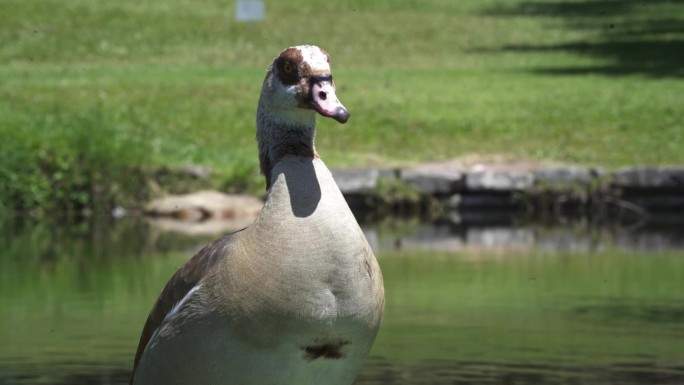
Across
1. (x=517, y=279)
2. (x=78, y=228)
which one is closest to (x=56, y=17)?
(x=78, y=228)

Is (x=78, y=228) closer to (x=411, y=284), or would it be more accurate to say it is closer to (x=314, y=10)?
(x=411, y=284)

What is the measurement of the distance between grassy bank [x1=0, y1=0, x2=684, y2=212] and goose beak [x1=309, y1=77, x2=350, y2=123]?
42.0 ft

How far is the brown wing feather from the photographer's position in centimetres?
635

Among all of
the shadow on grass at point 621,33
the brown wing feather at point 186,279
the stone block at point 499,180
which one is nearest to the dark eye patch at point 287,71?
the brown wing feather at point 186,279

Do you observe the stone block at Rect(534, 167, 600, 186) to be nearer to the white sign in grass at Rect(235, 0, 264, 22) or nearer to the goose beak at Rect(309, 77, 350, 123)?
the goose beak at Rect(309, 77, 350, 123)

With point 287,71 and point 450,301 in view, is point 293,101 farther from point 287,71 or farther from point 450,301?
point 450,301

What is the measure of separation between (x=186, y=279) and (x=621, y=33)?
30373mm

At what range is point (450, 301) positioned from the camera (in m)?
12.0

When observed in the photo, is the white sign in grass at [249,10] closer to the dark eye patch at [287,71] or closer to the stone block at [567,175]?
the stone block at [567,175]

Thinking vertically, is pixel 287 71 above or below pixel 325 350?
above

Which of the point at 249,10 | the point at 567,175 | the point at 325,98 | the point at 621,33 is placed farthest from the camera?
the point at 621,33

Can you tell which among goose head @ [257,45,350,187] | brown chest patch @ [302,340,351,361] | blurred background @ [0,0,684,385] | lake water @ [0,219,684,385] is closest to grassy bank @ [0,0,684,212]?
blurred background @ [0,0,684,385]

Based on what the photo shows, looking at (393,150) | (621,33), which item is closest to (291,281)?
(393,150)

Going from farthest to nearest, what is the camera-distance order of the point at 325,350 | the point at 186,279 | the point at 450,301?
the point at 450,301
the point at 186,279
the point at 325,350
